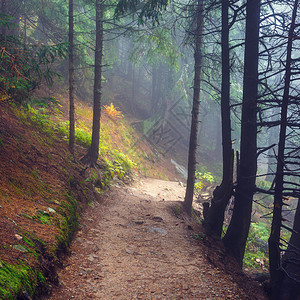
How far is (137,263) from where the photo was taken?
518 centimetres

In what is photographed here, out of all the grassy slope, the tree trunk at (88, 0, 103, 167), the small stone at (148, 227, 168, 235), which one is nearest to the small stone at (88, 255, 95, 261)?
the grassy slope

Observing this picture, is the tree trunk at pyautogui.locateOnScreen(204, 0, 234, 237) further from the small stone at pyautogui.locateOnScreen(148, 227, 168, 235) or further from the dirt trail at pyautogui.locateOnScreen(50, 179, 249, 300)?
the small stone at pyautogui.locateOnScreen(148, 227, 168, 235)

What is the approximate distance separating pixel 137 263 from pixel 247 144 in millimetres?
4124

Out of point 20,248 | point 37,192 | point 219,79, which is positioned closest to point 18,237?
point 20,248

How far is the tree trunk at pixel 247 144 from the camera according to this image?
19.9 ft

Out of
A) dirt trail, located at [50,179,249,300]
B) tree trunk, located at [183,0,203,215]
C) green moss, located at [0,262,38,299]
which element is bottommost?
dirt trail, located at [50,179,249,300]

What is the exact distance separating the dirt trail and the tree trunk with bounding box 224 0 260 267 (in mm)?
1171

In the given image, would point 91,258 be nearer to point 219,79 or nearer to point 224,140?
point 224,140

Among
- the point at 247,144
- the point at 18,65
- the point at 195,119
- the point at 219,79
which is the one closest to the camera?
the point at 18,65

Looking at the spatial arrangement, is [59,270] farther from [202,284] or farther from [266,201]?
[266,201]

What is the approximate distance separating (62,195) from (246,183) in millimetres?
5049

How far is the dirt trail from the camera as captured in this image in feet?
13.5

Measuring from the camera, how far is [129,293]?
13.4ft

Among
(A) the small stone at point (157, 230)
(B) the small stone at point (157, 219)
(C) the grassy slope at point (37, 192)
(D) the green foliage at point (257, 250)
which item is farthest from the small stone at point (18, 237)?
(D) the green foliage at point (257, 250)
